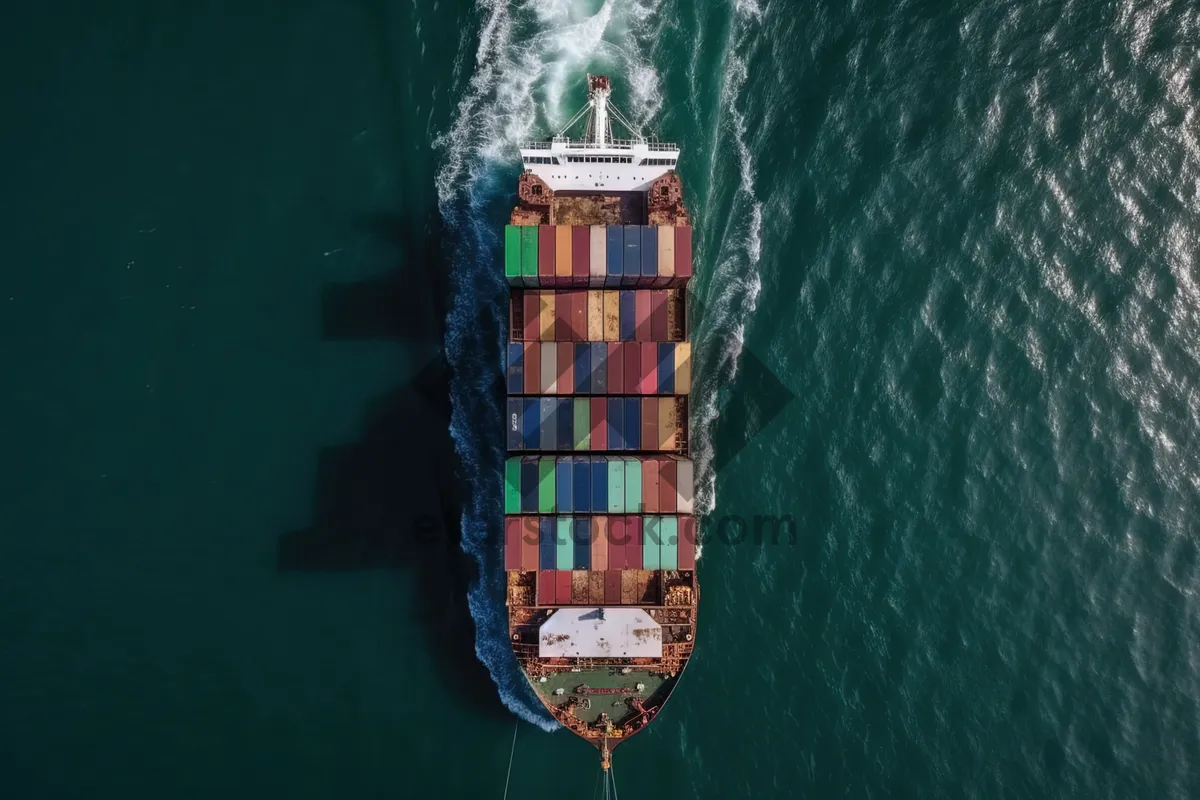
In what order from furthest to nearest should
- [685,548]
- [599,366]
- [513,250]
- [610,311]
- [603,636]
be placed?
[610,311]
[599,366]
[513,250]
[685,548]
[603,636]

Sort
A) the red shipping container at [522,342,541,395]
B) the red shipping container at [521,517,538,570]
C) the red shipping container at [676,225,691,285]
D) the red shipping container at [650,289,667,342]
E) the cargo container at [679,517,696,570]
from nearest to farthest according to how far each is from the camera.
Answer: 1. the red shipping container at [521,517,538,570]
2. the cargo container at [679,517,696,570]
3. the red shipping container at [676,225,691,285]
4. the red shipping container at [522,342,541,395]
5. the red shipping container at [650,289,667,342]

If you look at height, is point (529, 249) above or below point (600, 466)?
above

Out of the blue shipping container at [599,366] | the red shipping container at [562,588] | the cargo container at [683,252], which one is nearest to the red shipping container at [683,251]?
the cargo container at [683,252]

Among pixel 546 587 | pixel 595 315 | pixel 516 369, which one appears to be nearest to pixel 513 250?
pixel 595 315

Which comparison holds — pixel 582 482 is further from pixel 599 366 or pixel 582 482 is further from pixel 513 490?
pixel 599 366

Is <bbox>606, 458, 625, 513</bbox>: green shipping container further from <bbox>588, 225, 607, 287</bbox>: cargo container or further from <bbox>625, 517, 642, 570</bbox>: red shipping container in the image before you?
<bbox>588, 225, 607, 287</bbox>: cargo container

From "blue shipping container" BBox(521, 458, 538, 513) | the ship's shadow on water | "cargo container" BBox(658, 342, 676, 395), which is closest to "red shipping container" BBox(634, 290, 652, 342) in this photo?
"cargo container" BBox(658, 342, 676, 395)

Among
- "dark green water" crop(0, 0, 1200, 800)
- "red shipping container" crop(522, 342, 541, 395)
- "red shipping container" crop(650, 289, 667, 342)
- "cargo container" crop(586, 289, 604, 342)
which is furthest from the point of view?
"dark green water" crop(0, 0, 1200, 800)
